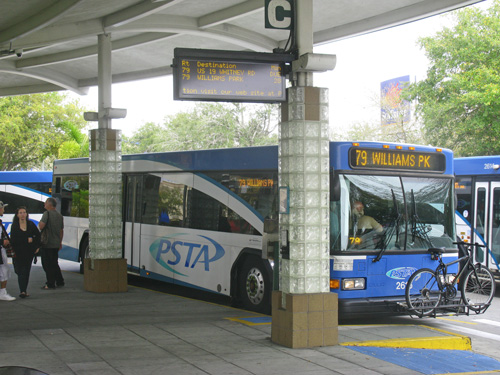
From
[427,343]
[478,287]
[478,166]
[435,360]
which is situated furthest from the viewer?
[478,166]

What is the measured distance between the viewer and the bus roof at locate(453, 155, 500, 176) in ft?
50.4

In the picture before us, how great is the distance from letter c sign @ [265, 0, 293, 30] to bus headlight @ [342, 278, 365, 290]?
379 centimetres

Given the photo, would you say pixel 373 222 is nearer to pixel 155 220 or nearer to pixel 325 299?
pixel 325 299

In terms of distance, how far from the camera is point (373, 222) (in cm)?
1014

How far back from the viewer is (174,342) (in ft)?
28.7

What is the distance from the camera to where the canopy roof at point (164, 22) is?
1327cm

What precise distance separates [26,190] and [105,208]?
12.1 metres

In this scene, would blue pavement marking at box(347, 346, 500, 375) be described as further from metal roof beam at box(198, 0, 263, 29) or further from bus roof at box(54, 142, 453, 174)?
metal roof beam at box(198, 0, 263, 29)

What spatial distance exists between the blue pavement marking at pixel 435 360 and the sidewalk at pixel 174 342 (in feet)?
0.20

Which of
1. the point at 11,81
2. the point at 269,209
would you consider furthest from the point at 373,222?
the point at 11,81

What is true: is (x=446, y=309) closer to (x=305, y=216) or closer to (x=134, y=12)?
(x=305, y=216)

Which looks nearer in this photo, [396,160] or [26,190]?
[396,160]

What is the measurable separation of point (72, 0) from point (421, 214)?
7.31m

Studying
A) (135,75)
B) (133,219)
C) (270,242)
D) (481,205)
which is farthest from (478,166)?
(135,75)
